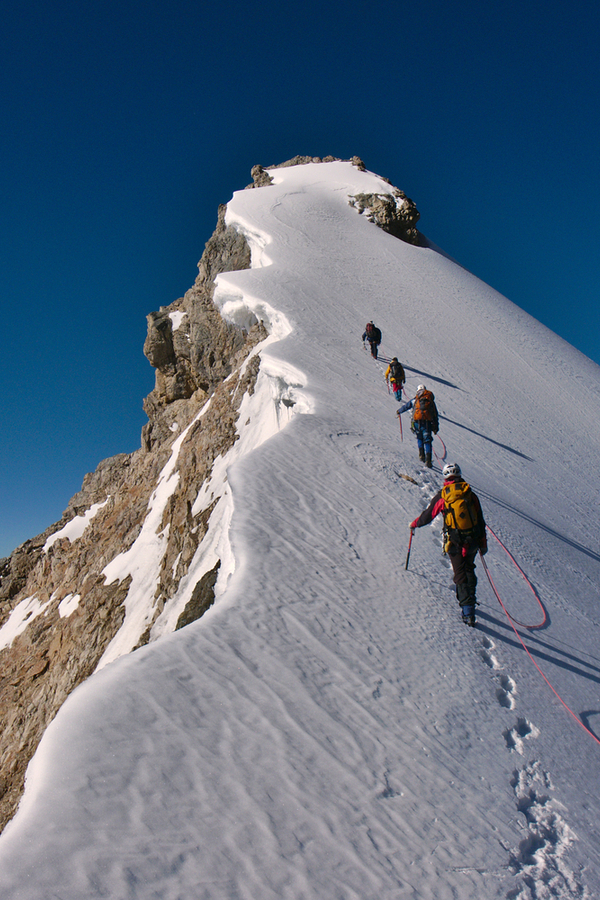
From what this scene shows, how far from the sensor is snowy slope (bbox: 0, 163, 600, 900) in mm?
2717

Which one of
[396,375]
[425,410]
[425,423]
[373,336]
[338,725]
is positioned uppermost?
[373,336]

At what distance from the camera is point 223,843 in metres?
2.77

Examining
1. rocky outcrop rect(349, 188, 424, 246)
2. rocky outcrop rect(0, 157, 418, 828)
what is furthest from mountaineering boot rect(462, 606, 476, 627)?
rocky outcrop rect(349, 188, 424, 246)

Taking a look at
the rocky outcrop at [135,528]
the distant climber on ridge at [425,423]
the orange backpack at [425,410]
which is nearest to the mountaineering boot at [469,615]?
the rocky outcrop at [135,528]

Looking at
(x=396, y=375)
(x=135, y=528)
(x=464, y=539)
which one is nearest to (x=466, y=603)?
(x=464, y=539)

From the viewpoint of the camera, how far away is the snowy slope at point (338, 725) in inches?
107

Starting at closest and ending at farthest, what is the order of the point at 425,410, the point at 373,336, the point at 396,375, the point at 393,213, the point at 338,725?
the point at 338,725, the point at 425,410, the point at 396,375, the point at 373,336, the point at 393,213

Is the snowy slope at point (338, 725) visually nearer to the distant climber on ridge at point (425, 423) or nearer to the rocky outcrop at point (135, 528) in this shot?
the distant climber on ridge at point (425, 423)

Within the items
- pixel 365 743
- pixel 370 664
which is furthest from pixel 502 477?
pixel 365 743

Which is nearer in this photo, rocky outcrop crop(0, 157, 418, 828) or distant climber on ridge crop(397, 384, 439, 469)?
distant climber on ridge crop(397, 384, 439, 469)

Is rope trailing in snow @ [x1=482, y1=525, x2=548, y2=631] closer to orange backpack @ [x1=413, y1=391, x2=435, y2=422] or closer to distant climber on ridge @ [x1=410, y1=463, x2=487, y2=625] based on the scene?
distant climber on ridge @ [x1=410, y1=463, x2=487, y2=625]

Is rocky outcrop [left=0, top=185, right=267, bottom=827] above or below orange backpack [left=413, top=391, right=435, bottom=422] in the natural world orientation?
above

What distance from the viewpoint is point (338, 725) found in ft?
12.4

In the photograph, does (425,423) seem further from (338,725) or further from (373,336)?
(373,336)
